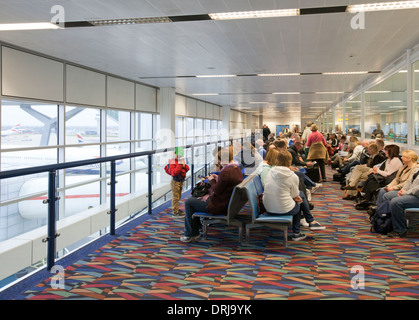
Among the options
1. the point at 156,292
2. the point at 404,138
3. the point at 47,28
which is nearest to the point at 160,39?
the point at 47,28

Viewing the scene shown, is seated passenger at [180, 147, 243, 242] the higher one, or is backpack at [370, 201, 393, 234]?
seated passenger at [180, 147, 243, 242]

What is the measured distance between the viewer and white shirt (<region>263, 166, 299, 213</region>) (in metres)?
5.05

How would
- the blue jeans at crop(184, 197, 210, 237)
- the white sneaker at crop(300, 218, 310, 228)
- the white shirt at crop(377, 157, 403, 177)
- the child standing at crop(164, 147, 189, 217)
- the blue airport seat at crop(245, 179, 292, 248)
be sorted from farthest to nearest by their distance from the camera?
the white shirt at crop(377, 157, 403, 177), the child standing at crop(164, 147, 189, 217), the white sneaker at crop(300, 218, 310, 228), the blue jeans at crop(184, 197, 210, 237), the blue airport seat at crop(245, 179, 292, 248)

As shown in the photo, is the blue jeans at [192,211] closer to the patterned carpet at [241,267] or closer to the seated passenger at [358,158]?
the patterned carpet at [241,267]

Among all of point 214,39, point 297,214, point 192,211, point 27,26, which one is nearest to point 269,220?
point 297,214

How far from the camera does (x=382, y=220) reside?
5805 millimetres

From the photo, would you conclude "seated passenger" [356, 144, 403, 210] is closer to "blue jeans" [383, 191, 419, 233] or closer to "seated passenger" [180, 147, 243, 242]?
"blue jeans" [383, 191, 419, 233]

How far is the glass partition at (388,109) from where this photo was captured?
10.0 m

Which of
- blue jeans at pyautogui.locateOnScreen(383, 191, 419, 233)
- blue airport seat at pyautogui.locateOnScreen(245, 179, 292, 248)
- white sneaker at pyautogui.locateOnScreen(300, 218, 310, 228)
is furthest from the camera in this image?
white sneaker at pyautogui.locateOnScreen(300, 218, 310, 228)

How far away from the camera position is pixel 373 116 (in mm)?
14180

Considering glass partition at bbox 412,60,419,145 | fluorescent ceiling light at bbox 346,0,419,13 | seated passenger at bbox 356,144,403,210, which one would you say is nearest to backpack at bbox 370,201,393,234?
seated passenger at bbox 356,144,403,210

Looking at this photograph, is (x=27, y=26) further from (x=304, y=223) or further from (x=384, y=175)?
(x=384, y=175)

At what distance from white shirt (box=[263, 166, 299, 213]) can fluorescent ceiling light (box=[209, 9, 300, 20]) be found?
A: 2664 millimetres

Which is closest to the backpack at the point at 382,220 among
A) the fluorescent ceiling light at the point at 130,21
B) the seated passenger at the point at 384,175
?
the seated passenger at the point at 384,175
